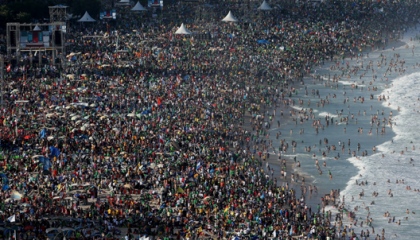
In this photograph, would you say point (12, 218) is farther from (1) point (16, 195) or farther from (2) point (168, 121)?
(2) point (168, 121)

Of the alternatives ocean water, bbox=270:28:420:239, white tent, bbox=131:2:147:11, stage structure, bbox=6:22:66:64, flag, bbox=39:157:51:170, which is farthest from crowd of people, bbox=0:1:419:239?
ocean water, bbox=270:28:420:239

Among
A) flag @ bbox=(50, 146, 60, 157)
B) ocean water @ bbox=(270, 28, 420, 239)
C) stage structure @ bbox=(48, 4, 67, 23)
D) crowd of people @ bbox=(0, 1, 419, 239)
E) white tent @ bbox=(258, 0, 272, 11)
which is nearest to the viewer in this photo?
crowd of people @ bbox=(0, 1, 419, 239)

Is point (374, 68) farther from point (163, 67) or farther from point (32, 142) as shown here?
point (32, 142)

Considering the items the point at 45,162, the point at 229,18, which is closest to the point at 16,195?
the point at 45,162

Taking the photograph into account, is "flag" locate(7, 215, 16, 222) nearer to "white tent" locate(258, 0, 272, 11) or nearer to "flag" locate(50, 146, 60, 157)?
"flag" locate(50, 146, 60, 157)

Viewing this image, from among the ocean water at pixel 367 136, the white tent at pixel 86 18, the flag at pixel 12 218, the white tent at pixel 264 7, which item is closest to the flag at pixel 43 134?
the ocean water at pixel 367 136

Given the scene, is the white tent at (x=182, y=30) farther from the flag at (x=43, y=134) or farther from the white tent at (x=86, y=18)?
the flag at (x=43, y=134)

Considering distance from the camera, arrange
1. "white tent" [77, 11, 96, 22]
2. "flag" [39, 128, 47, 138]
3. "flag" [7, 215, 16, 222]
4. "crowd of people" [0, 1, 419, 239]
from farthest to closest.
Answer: "white tent" [77, 11, 96, 22], "flag" [39, 128, 47, 138], "crowd of people" [0, 1, 419, 239], "flag" [7, 215, 16, 222]

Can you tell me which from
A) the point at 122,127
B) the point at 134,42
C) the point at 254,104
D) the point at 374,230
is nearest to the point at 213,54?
the point at 134,42
